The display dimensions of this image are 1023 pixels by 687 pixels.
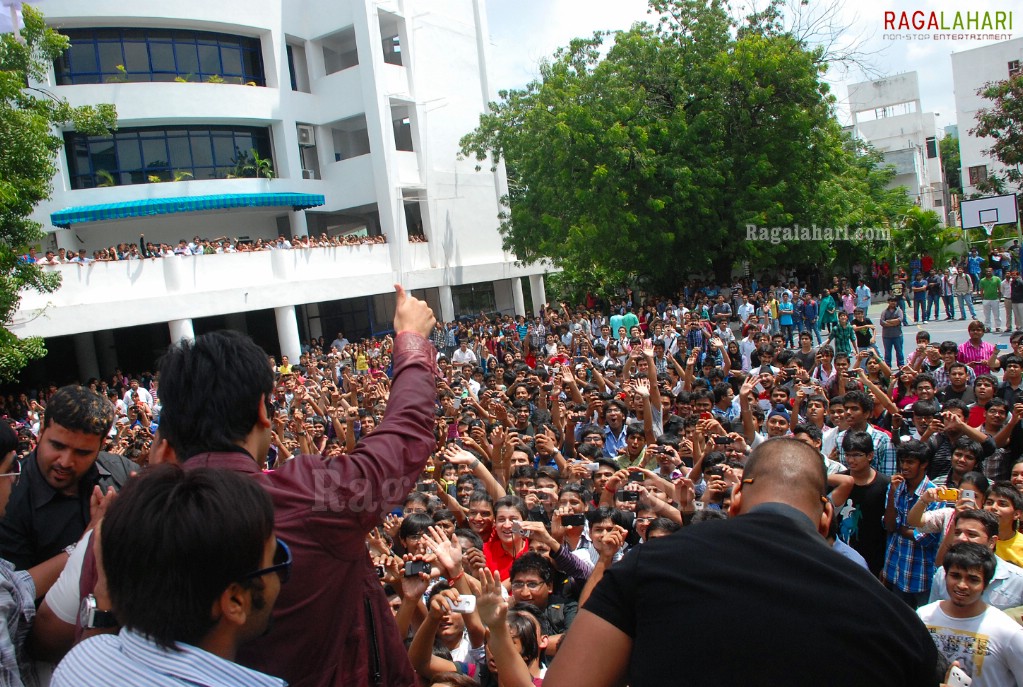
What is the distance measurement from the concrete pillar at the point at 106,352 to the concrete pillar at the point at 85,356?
414 mm

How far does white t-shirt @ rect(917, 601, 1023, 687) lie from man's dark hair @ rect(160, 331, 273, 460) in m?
2.99

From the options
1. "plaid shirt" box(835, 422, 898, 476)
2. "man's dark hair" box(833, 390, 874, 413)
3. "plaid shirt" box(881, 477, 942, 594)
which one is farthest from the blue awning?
"plaid shirt" box(881, 477, 942, 594)

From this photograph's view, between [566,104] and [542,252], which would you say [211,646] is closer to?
[566,104]

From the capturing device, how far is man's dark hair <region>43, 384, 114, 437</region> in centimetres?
256

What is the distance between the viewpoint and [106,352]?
70.5 feet

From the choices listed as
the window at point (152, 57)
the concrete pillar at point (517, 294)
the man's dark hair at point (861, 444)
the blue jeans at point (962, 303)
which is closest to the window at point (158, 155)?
the window at point (152, 57)

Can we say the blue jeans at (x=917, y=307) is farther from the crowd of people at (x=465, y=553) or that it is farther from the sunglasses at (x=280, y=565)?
the sunglasses at (x=280, y=565)

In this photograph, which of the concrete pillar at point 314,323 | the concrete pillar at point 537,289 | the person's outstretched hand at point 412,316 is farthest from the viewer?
the concrete pillar at point 537,289

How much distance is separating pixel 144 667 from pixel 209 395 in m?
0.57

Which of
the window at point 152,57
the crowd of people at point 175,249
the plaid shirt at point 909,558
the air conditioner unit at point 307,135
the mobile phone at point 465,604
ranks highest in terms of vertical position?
the window at point 152,57

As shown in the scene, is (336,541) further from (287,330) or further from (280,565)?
(287,330)

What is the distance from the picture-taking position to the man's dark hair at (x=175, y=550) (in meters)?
1.31

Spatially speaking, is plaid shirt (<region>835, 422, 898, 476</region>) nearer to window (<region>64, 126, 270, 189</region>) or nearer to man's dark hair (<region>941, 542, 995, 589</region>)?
man's dark hair (<region>941, 542, 995, 589</region>)

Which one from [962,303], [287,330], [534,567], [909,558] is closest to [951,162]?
[962,303]
